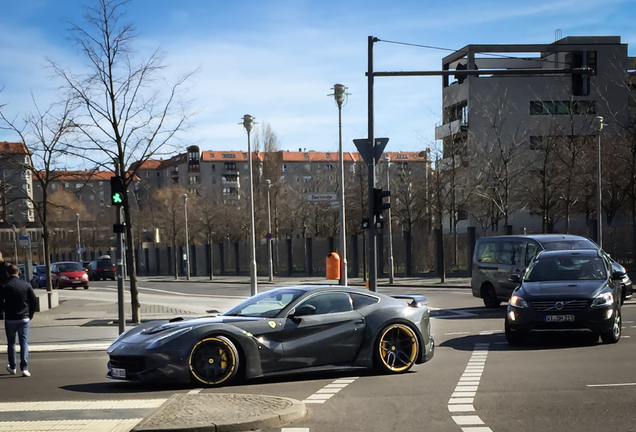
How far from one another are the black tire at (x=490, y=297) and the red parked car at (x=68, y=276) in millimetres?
29843

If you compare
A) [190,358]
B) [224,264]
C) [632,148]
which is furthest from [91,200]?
[190,358]

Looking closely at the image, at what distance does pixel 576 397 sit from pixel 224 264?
60364mm

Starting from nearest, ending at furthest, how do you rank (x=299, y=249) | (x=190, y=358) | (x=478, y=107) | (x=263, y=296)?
1. (x=190, y=358)
2. (x=263, y=296)
3. (x=299, y=249)
4. (x=478, y=107)

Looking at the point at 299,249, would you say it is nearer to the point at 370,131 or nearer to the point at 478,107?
the point at 478,107

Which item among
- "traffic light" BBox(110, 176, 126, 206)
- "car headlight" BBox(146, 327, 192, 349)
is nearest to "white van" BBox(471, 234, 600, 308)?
"traffic light" BBox(110, 176, 126, 206)

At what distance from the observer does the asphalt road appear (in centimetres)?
738

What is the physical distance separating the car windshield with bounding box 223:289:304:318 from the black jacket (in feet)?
10.7

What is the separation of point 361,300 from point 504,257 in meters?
11.3

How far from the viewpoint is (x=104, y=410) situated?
8.09m

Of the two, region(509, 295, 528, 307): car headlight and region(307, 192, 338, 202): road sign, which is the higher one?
region(307, 192, 338, 202): road sign

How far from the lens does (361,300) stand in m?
10.9

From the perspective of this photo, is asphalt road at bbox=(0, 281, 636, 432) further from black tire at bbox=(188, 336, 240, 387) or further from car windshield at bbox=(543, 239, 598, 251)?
car windshield at bbox=(543, 239, 598, 251)

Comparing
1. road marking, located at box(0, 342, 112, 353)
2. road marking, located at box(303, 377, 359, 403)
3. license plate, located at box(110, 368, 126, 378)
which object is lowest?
road marking, located at box(0, 342, 112, 353)

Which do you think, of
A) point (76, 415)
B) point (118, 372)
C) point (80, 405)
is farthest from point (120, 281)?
point (76, 415)
